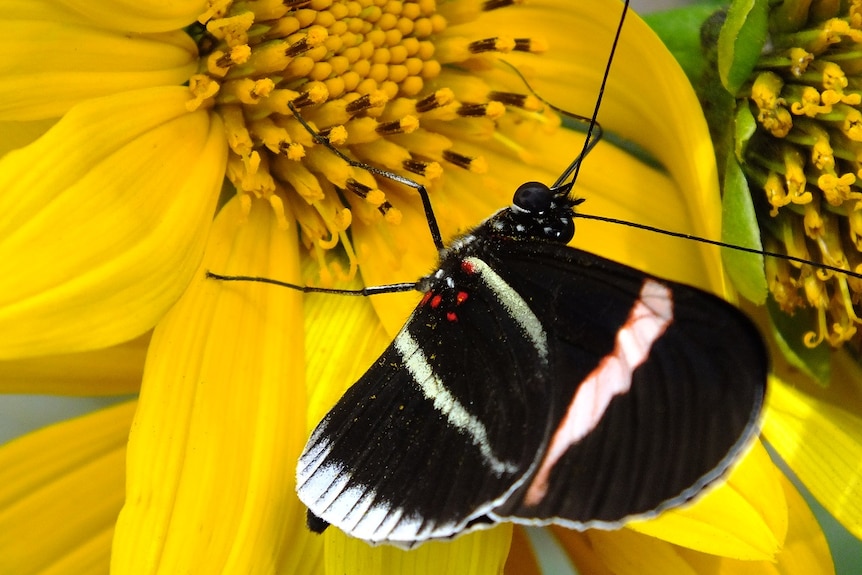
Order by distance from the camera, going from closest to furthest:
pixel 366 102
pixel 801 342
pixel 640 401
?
pixel 640 401 → pixel 366 102 → pixel 801 342

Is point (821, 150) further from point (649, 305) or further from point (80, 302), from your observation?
point (80, 302)

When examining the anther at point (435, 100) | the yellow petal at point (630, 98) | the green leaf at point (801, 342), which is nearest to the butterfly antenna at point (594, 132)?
the yellow petal at point (630, 98)

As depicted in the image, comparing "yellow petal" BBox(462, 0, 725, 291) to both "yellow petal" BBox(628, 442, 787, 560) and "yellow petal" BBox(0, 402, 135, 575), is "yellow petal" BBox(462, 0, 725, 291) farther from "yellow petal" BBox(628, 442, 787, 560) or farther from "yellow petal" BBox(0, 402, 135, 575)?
"yellow petal" BBox(0, 402, 135, 575)

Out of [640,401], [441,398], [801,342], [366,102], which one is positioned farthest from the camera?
[801,342]

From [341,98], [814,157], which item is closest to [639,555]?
[814,157]

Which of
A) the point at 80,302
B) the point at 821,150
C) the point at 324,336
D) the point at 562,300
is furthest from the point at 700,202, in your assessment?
the point at 80,302

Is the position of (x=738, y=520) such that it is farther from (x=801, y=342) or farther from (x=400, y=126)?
(x=400, y=126)

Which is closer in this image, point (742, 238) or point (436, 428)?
point (436, 428)

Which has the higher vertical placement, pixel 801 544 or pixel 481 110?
pixel 481 110
